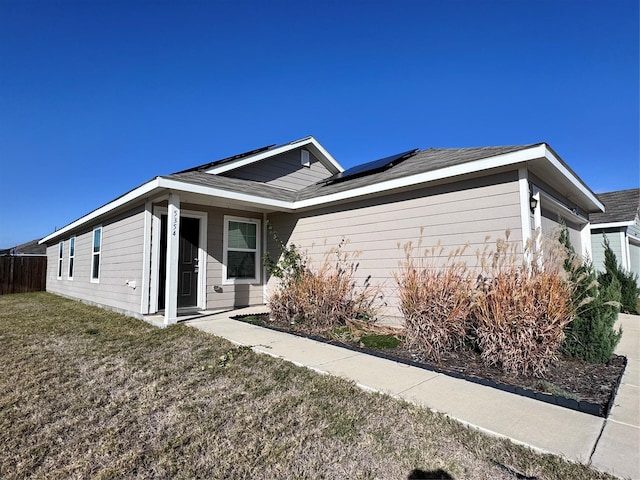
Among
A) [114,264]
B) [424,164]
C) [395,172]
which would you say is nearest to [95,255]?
[114,264]

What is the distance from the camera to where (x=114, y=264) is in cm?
816

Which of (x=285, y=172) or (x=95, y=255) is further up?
(x=285, y=172)

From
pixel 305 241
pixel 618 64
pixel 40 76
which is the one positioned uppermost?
pixel 40 76

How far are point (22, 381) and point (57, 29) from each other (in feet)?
26.1

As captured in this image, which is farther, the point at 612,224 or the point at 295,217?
the point at 612,224

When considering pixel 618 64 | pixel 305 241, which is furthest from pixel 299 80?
pixel 618 64

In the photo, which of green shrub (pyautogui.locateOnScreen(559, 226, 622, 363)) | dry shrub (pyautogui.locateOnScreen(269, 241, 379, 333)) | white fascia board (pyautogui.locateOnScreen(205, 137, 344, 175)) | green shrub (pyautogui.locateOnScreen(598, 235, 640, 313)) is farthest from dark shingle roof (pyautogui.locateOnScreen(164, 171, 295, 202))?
green shrub (pyautogui.locateOnScreen(598, 235, 640, 313))

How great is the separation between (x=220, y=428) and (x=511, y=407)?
237cm

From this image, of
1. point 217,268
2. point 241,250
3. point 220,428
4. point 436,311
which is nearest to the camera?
point 220,428

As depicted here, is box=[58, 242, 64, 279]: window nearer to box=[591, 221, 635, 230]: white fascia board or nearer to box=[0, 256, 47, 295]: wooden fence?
box=[0, 256, 47, 295]: wooden fence

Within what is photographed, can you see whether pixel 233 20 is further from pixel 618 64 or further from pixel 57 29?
pixel 618 64

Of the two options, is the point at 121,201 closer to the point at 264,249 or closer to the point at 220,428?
the point at 264,249

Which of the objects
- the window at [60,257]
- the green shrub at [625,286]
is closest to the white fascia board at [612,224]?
the green shrub at [625,286]

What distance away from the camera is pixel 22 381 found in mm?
3365
